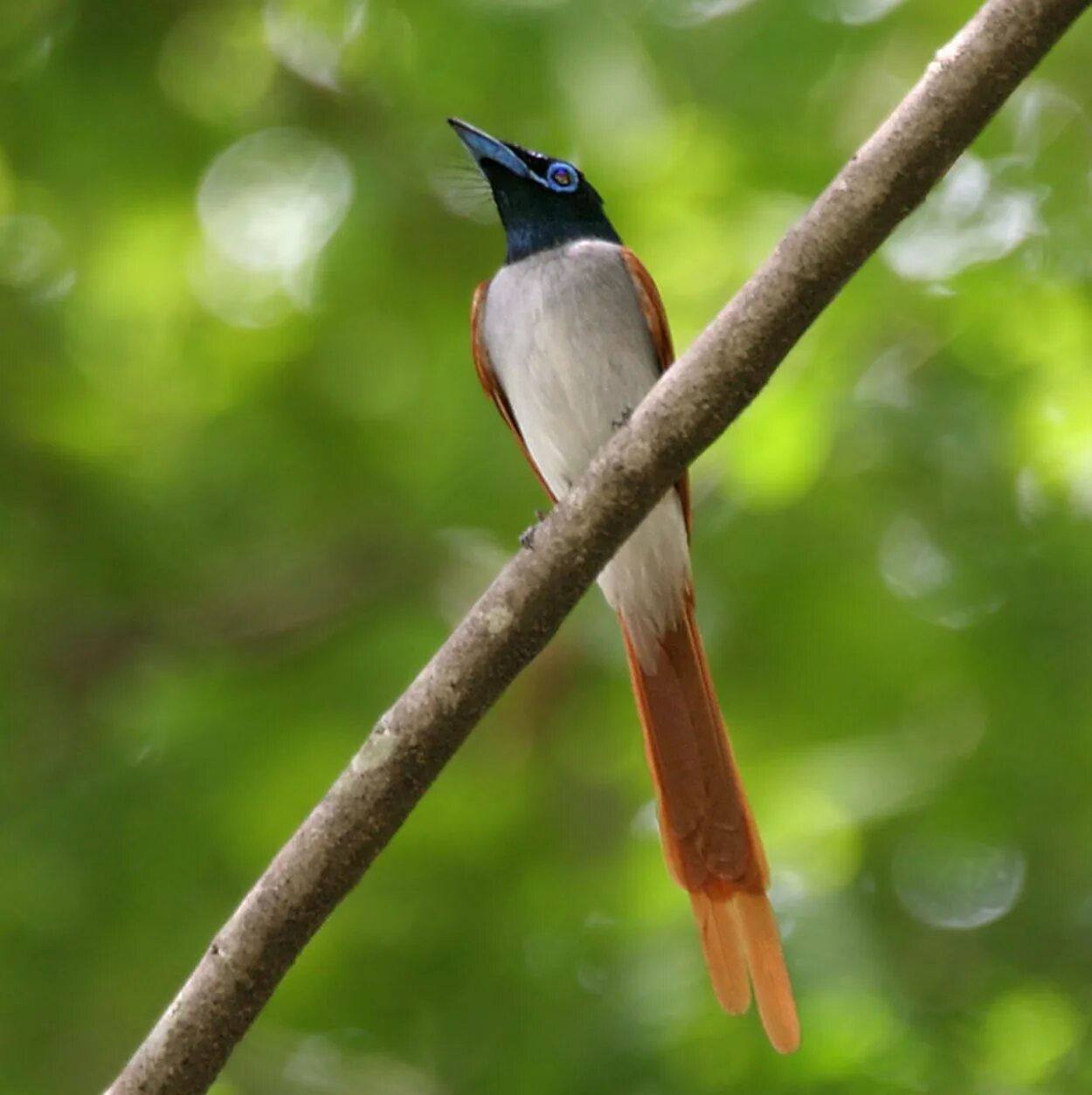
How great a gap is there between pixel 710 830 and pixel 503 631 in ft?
4.86

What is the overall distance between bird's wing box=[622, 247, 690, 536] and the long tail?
20.0 inches

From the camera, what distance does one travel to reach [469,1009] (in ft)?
16.3

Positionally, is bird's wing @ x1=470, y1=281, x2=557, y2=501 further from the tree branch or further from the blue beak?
the tree branch

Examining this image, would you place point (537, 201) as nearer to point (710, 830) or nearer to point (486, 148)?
point (486, 148)

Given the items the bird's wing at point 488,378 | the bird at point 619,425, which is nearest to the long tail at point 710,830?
the bird at point 619,425

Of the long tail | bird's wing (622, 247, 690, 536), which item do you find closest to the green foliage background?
the long tail

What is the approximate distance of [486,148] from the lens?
4.99 m

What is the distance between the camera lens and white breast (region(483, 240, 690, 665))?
4.71 m

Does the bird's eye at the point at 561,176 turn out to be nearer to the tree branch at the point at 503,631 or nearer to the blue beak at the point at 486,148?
the blue beak at the point at 486,148

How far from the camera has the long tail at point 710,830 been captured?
3846 mm

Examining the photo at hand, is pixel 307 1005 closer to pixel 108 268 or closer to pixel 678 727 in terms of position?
pixel 678 727

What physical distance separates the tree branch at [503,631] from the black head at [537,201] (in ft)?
7.45

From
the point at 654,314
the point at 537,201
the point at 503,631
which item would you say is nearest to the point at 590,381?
the point at 654,314

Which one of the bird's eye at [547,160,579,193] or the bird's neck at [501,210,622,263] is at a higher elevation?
the bird's eye at [547,160,579,193]
